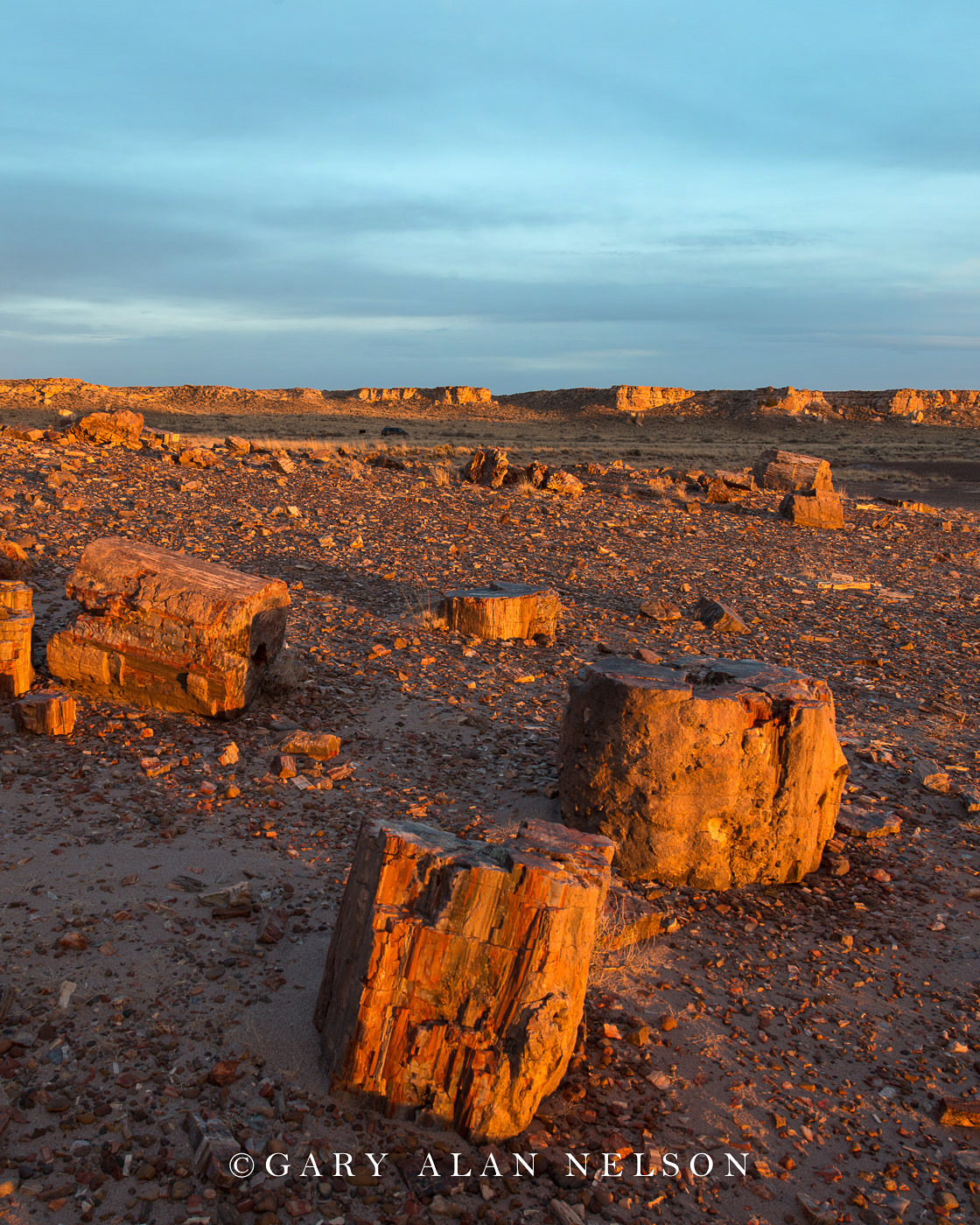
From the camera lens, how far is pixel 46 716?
5.55m

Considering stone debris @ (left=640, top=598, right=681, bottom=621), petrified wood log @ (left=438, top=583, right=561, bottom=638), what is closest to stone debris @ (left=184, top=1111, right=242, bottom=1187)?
petrified wood log @ (left=438, top=583, right=561, bottom=638)

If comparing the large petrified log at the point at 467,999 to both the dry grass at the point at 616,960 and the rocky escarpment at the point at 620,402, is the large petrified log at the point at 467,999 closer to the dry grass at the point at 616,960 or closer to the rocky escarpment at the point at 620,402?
the dry grass at the point at 616,960

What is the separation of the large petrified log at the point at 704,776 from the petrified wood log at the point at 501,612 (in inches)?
131

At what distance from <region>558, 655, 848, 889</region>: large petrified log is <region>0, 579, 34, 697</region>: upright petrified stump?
3940mm

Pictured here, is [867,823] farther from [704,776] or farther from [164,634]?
[164,634]

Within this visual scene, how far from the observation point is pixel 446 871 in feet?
9.77

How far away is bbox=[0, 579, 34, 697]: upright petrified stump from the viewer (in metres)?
5.98

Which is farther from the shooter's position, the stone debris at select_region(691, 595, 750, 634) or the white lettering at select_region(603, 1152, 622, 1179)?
the stone debris at select_region(691, 595, 750, 634)

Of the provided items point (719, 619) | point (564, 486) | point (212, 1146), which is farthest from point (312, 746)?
point (564, 486)

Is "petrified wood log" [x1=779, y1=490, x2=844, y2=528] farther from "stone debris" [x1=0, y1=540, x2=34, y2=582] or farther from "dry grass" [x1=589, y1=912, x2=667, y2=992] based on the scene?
"dry grass" [x1=589, y1=912, x2=667, y2=992]

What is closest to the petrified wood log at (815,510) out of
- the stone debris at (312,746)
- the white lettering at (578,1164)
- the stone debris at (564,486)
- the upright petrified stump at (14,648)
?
the stone debris at (564,486)

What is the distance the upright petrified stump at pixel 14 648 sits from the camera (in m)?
5.98

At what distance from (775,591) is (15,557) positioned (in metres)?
8.86

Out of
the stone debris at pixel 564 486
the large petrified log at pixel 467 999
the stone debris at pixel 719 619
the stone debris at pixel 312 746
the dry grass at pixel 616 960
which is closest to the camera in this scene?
the large petrified log at pixel 467 999
